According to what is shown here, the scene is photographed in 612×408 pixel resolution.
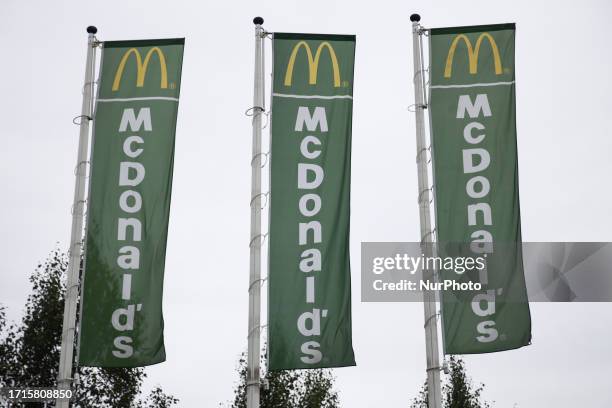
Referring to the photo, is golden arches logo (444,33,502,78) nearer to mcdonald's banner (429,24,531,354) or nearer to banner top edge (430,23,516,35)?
mcdonald's banner (429,24,531,354)

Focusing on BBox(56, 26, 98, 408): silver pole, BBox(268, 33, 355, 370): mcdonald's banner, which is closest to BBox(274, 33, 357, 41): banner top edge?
BBox(268, 33, 355, 370): mcdonald's banner

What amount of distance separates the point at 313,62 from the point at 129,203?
5068 mm

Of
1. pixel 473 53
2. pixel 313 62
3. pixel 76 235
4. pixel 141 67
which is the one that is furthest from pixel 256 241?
pixel 473 53

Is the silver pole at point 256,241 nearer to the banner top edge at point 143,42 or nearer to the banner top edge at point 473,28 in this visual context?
the banner top edge at point 143,42

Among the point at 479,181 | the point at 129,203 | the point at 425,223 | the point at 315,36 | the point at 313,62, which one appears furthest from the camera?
the point at 315,36

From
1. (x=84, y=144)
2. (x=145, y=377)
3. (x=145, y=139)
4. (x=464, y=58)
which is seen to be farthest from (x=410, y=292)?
(x=145, y=377)

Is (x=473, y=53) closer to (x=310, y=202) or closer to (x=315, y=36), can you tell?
(x=315, y=36)

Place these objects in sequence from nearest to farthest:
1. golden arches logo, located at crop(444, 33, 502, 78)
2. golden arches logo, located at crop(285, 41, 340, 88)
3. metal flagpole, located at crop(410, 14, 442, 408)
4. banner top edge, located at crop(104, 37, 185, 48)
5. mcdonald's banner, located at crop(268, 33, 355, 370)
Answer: mcdonald's banner, located at crop(268, 33, 355, 370) < metal flagpole, located at crop(410, 14, 442, 408) < golden arches logo, located at crop(444, 33, 502, 78) < golden arches logo, located at crop(285, 41, 340, 88) < banner top edge, located at crop(104, 37, 185, 48)

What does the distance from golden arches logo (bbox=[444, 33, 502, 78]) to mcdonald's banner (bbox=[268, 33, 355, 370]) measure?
7.06 ft

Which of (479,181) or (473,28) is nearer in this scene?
(479,181)

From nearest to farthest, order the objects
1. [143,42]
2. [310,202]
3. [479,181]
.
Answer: [479,181] → [310,202] → [143,42]

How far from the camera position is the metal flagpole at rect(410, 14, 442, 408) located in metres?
18.3

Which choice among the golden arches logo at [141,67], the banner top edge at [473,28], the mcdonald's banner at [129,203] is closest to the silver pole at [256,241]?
the mcdonald's banner at [129,203]

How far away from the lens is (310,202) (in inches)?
731
